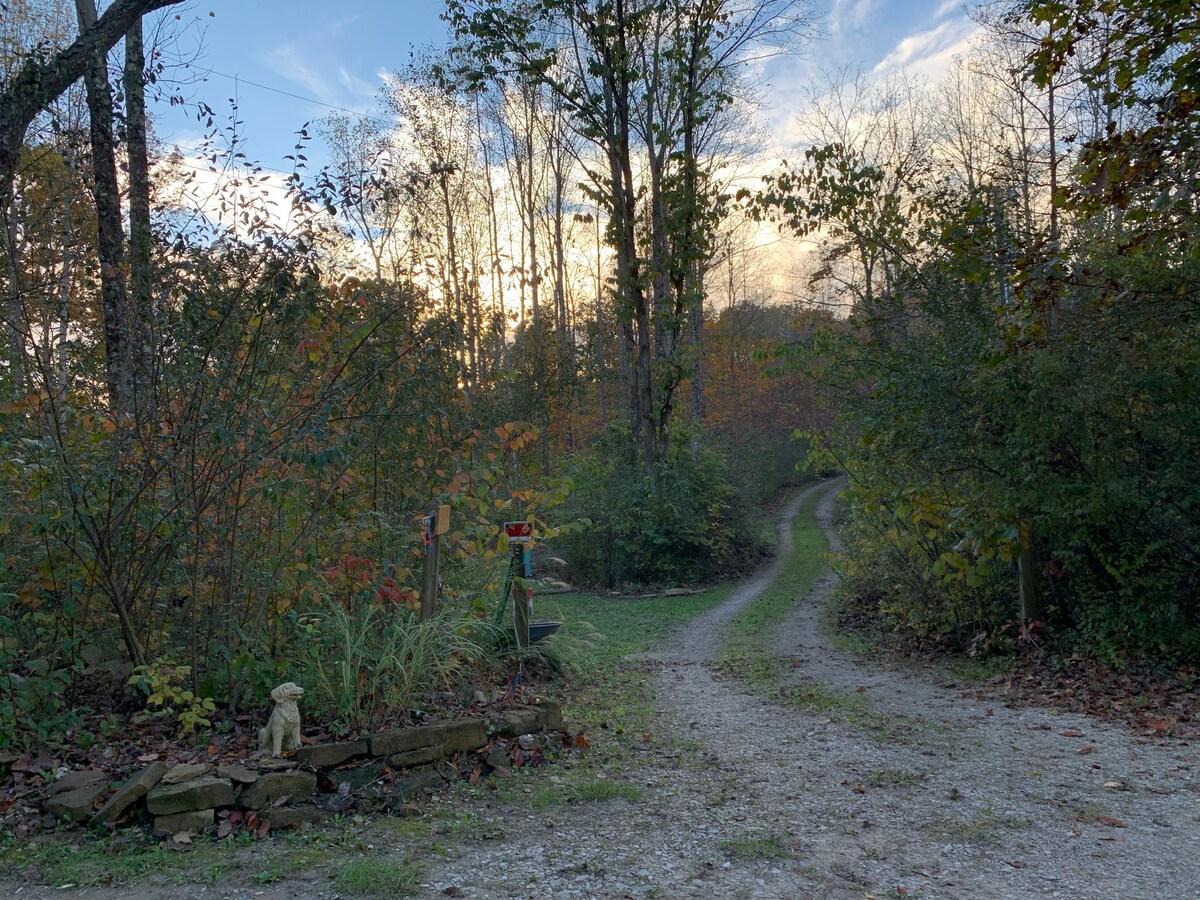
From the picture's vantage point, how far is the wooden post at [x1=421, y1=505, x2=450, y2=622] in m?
6.27

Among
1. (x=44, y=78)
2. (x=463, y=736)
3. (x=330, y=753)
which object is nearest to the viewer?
(x=330, y=753)

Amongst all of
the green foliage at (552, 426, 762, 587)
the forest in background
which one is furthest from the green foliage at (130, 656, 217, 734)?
the green foliage at (552, 426, 762, 587)

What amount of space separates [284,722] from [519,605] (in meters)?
3.06

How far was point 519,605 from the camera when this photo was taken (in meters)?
7.71

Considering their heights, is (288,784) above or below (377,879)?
above

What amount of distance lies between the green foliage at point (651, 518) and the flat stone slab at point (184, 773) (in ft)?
48.2

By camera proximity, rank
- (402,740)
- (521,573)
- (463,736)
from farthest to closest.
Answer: (521,573), (463,736), (402,740)

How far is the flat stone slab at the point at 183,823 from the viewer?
416cm

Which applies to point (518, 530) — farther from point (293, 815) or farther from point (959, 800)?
point (959, 800)

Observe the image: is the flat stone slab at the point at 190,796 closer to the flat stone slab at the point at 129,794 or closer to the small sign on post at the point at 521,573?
the flat stone slab at the point at 129,794

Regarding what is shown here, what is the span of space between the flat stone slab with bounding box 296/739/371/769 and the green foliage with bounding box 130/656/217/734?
80cm

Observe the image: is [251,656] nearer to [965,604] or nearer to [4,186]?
[4,186]

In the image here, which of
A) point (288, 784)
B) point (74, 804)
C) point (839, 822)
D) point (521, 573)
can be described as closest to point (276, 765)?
point (288, 784)

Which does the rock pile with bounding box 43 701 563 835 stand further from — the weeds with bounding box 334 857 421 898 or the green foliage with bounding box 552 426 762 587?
the green foliage with bounding box 552 426 762 587
